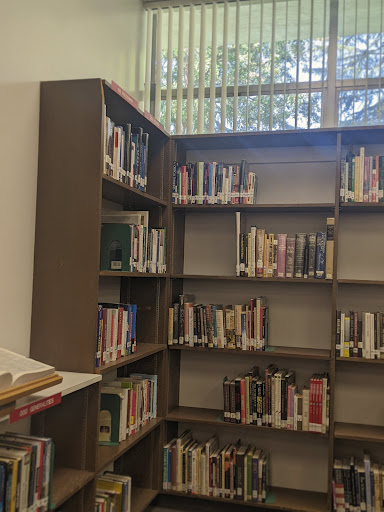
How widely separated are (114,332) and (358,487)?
1.64m

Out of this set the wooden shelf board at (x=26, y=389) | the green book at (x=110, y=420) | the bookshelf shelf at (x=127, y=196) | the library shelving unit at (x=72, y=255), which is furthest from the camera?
the green book at (x=110, y=420)

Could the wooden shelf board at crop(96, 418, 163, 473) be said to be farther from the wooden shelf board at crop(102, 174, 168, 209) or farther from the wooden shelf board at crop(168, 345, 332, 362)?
the wooden shelf board at crop(102, 174, 168, 209)

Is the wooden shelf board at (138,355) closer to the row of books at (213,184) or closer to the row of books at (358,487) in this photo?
the row of books at (213,184)

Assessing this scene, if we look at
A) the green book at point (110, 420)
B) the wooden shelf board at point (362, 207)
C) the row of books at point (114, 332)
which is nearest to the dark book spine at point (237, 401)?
the row of books at point (114, 332)

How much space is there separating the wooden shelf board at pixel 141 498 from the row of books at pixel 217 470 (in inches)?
4.7

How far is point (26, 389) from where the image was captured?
1654mm

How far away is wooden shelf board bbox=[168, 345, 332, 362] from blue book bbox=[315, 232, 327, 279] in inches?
17.7

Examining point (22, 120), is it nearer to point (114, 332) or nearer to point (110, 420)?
point (114, 332)

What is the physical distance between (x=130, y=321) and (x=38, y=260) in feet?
2.05

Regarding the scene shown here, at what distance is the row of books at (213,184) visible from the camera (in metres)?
3.22

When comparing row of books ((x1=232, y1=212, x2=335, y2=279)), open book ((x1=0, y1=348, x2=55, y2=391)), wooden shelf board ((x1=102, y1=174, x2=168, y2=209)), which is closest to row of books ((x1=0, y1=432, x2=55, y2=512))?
open book ((x1=0, y1=348, x2=55, y2=391))

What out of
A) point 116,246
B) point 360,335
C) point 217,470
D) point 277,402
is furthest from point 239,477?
point 116,246

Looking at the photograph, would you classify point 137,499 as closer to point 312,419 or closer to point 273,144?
point 312,419

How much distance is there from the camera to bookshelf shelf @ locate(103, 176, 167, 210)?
251 centimetres
